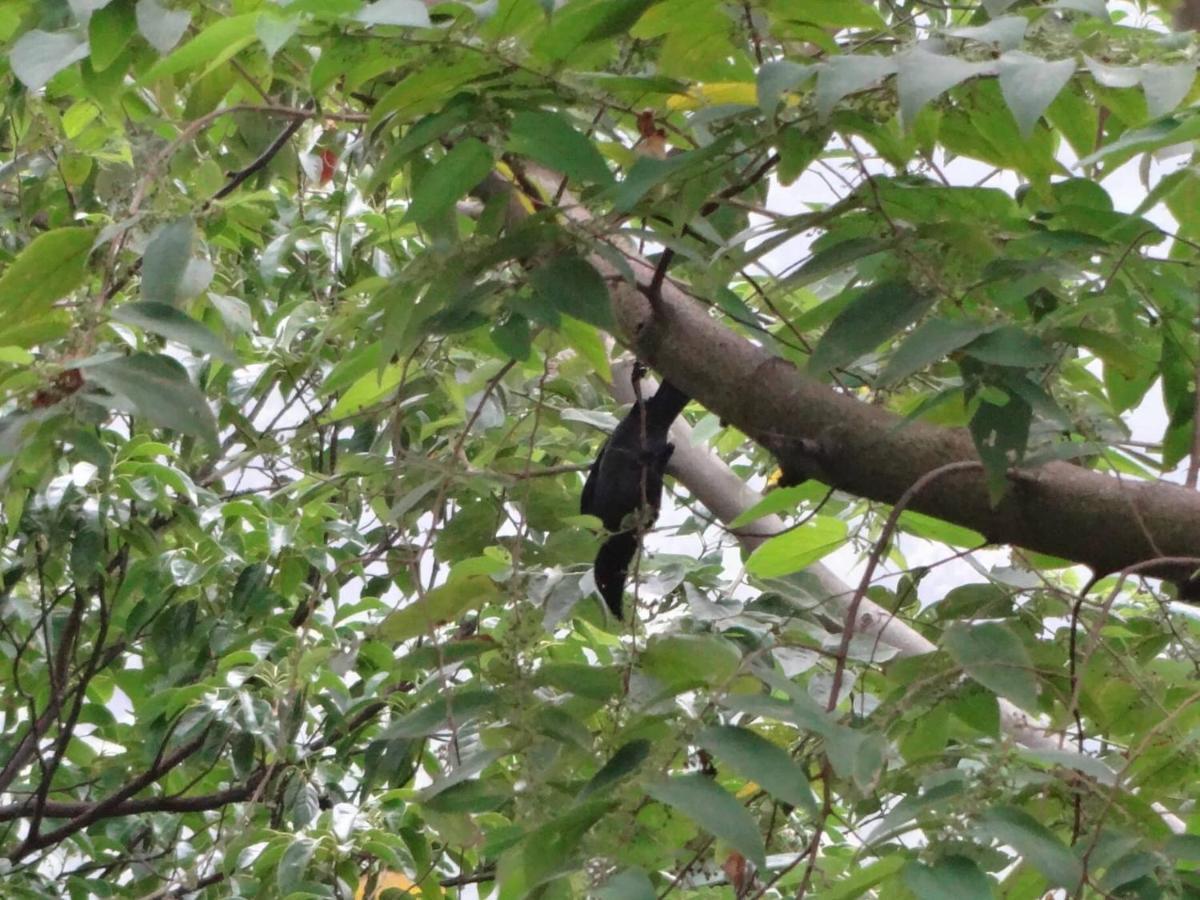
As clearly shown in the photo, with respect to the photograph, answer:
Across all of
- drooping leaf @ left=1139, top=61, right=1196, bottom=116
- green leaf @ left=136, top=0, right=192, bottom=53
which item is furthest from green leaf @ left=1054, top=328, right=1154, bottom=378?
green leaf @ left=136, top=0, right=192, bottom=53

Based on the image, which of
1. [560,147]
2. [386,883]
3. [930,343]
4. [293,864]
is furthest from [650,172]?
[386,883]

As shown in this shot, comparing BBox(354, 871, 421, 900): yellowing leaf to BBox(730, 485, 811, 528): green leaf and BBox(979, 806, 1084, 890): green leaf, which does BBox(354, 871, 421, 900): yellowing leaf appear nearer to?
BBox(730, 485, 811, 528): green leaf

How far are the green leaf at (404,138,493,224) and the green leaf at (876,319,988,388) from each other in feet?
0.69

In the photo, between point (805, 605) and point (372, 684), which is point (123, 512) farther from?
point (805, 605)

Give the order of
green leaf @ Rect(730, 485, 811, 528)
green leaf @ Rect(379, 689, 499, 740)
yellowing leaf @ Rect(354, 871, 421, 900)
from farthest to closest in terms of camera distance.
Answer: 1. yellowing leaf @ Rect(354, 871, 421, 900)
2. green leaf @ Rect(730, 485, 811, 528)
3. green leaf @ Rect(379, 689, 499, 740)

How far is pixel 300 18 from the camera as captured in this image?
555mm

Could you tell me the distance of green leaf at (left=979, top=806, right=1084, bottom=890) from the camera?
1.71 ft

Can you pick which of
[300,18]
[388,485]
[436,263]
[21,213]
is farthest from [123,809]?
[300,18]

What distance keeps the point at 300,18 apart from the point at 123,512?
1.17 meters

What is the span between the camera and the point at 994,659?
64cm

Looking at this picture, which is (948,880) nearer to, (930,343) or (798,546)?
(930,343)

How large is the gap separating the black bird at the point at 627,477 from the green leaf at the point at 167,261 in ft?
1.04

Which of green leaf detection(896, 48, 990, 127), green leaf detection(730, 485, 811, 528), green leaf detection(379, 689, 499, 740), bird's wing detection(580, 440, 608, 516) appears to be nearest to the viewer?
green leaf detection(896, 48, 990, 127)

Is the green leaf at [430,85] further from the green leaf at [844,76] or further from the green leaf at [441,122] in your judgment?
the green leaf at [844,76]
